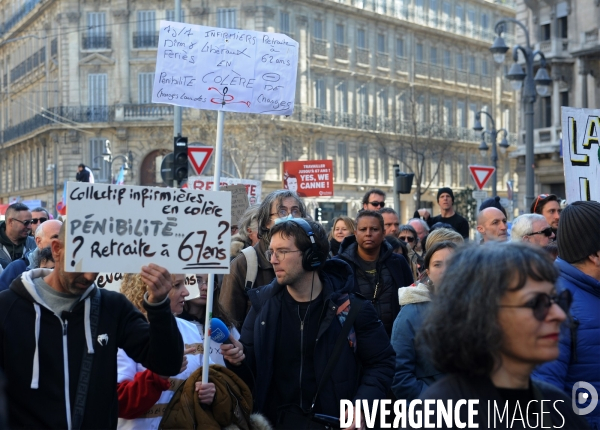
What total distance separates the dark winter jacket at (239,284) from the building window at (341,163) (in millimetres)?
42126

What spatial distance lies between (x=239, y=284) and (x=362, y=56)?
149 ft

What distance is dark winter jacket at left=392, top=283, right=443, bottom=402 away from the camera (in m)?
4.79

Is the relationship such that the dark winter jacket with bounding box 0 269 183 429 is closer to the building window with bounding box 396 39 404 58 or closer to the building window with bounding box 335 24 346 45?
the building window with bounding box 335 24 346 45

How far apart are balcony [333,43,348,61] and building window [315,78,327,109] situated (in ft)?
6.29

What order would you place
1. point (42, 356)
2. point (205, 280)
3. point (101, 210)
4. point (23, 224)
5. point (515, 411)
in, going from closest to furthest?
point (515, 411) → point (42, 356) → point (101, 210) → point (205, 280) → point (23, 224)

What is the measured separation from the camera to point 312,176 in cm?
2131

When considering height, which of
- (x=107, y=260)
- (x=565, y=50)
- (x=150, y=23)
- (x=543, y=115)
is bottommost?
(x=107, y=260)

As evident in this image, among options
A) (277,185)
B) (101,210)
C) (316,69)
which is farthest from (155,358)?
(316,69)

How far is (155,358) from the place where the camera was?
3846 mm

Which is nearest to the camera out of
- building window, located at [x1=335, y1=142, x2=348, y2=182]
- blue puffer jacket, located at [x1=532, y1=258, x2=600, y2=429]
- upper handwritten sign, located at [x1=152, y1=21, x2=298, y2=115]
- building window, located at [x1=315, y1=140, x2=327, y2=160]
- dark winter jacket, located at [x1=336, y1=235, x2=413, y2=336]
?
blue puffer jacket, located at [x1=532, y1=258, x2=600, y2=429]

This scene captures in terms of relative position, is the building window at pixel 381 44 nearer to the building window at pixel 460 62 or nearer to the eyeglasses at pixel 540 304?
the building window at pixel 460 62

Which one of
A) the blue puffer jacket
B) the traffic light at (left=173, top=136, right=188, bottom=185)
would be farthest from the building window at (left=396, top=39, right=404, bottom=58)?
the blue puffer jacket

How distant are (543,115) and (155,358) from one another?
3794cm

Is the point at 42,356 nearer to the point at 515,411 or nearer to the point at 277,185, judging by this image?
the point at 515,411
